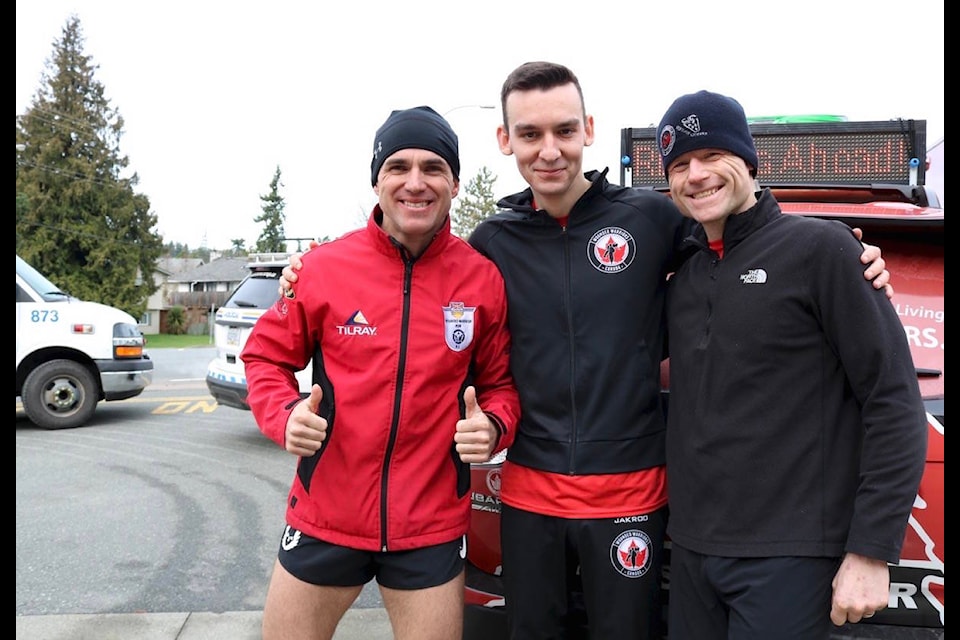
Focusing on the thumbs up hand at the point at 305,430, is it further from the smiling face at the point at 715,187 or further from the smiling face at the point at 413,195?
the smiling face at the point at 715,187

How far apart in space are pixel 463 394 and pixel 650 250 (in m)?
0.75

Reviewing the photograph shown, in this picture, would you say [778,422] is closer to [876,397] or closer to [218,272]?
[876,397]

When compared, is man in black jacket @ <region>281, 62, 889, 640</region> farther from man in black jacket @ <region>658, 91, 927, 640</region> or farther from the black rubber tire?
the black rubber tire

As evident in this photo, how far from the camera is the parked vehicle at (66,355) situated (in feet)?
28.4

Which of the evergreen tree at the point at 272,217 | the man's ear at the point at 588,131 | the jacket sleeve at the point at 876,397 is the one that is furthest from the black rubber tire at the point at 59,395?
the evergreen tree at the point at 272,217

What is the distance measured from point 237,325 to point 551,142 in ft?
19.9

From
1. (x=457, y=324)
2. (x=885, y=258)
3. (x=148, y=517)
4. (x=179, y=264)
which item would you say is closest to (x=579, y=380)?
(x=457, y=324)

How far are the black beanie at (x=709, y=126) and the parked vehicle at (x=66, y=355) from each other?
331 inches

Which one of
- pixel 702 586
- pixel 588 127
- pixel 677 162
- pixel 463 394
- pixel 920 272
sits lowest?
pixel 702 586

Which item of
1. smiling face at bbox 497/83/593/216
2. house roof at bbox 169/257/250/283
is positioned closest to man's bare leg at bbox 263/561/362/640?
smiling face at bbox 497/83/593/216

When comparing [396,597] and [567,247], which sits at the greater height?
[567,247]

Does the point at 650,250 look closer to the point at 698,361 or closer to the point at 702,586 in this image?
the point at 698,361
